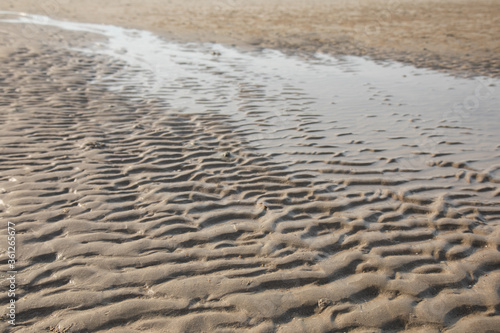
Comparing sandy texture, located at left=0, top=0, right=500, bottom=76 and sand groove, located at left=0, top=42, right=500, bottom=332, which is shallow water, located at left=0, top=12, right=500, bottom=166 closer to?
sand groove, located at left=0, top=42, right=500, bottom=332

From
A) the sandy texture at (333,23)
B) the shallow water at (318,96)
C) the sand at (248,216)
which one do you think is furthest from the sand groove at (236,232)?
the sandy texture at (333,23)

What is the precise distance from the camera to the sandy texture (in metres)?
13.1

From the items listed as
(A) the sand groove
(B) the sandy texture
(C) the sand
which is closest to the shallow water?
(C) the sand

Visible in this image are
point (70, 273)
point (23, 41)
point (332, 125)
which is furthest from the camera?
point (23, 41)

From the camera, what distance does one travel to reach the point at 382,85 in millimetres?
9367

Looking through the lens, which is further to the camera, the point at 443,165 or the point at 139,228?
Result: the point at 443,165

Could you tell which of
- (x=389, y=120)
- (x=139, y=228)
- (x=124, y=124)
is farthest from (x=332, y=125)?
(x=139, y=228)

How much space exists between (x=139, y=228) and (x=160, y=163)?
5.17 feet

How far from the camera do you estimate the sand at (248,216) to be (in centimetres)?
309

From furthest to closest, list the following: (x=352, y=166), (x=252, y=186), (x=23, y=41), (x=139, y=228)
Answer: (x=23, y=41) → (x=352, y=166) → (x=252, y=186) → (x=139, y=228)

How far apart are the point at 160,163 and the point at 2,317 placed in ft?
9.32

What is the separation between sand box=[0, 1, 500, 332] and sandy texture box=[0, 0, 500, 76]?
5.85m

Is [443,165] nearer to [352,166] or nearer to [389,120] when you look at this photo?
[352,166]

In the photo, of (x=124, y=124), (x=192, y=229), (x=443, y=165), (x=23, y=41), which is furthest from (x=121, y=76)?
(x=443, y=165)
